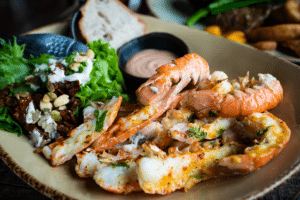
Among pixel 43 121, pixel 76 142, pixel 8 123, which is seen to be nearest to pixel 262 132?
pixel 76 142

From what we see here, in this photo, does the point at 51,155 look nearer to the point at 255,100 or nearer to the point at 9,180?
the point at 9,180

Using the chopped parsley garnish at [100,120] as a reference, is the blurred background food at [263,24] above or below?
above

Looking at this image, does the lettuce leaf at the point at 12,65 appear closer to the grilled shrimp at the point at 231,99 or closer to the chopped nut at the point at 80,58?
the chopped nut at the point at 80,58

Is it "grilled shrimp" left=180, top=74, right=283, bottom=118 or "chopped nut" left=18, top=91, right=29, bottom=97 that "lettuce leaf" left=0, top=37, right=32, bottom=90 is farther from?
"grilled shrimp" left=180, top=74, right=283, bottom=118

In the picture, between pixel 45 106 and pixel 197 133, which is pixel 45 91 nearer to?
pixel 45 106

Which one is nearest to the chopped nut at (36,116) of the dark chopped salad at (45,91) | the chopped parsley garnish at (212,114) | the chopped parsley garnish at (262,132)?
the dark chopped salad at (45,91)

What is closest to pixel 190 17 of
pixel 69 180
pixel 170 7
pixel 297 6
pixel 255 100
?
pixel 170 7

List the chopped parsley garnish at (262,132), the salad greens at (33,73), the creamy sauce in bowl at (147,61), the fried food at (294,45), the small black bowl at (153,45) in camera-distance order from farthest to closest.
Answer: the fried food at (294,45)
the small black bowl at (153,45)
the creamy sauce in bowl at (147,61)
the salad greens at (33,73)
the chopped parsley garnish at (262,132)
